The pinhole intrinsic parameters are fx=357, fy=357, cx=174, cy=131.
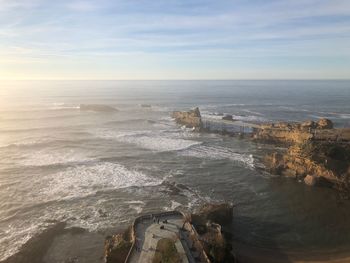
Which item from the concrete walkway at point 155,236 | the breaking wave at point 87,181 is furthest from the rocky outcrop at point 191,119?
the concrete walkway at point 155,236

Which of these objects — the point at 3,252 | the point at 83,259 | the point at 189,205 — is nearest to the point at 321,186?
the point at 189,205

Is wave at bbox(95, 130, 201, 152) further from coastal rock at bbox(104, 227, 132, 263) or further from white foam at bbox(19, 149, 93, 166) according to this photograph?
coastal rock at bbox(104, 227, 132, 263)

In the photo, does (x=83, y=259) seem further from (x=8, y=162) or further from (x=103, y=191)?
(x=8, y=162)

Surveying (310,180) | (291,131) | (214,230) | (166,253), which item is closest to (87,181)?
(214,230)

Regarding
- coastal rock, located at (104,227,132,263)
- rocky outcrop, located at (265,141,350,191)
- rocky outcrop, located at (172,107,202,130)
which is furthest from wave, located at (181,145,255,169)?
coastal rock, located at (104,227,132,263)

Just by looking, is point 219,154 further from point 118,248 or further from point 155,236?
point 118,248

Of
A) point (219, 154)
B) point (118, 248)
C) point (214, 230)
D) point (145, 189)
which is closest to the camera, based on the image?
point (118, 248)
